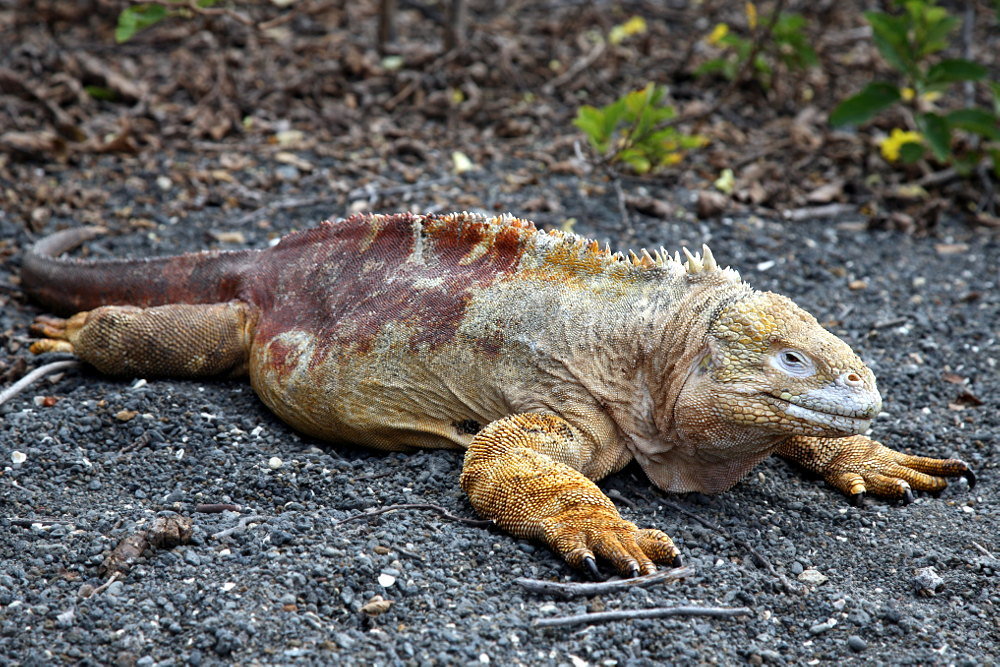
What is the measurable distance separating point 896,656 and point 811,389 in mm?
1104

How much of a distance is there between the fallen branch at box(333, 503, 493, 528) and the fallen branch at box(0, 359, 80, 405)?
2.23 meters

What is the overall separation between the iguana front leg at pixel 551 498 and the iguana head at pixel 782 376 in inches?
25.3

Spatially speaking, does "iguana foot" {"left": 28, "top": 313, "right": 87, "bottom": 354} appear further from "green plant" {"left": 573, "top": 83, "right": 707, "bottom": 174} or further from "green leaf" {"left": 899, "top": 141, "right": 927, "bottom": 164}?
"green leaf" {"left": 899, "top": 141, "right": 927, "bottom": 164}

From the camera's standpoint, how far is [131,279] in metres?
6.18

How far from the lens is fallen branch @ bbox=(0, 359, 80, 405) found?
5391mm

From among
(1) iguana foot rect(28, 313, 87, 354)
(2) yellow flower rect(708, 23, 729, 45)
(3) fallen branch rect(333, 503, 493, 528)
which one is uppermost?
(2) yellow flower rect(708, 23, 729, 45)

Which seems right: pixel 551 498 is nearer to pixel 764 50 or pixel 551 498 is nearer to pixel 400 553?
pixel 400 553

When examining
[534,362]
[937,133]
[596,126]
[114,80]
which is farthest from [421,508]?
[114,80]

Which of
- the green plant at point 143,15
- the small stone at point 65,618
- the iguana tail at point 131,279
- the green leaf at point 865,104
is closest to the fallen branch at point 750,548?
the small stone at point 65,618

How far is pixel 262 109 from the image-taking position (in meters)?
9.40

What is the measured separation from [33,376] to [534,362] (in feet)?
9.62

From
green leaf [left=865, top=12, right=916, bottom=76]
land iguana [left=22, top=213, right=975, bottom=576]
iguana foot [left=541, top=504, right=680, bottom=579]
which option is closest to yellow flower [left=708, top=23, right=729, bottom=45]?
green leaf [left=865, top=12, right=916, bottom=76]

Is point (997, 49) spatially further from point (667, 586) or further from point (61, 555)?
point (61, 555)

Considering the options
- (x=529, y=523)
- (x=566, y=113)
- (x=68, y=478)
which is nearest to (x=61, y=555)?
(x=68, y=478)
